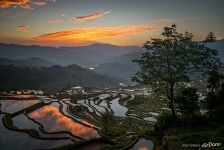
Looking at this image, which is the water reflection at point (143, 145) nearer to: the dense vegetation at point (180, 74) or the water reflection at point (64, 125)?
the dense vegetation at point (180, 74)

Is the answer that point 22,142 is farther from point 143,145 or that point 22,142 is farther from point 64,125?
point 143,145

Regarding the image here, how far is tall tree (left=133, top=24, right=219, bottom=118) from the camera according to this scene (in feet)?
131

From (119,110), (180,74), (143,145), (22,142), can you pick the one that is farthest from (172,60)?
(119,110)

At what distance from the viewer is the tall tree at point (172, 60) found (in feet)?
131

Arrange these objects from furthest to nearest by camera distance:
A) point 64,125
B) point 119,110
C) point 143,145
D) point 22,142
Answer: point 119,110, point 64,125, point 22,142, point 143,145

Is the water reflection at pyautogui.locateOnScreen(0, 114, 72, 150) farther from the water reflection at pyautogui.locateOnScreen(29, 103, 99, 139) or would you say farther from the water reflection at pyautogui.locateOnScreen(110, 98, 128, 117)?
the water reflection at pyautogui.locateOnScreen(110, 98, 128, 117)

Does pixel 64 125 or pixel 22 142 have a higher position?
pixel 22 142

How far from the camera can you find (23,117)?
84312 mm

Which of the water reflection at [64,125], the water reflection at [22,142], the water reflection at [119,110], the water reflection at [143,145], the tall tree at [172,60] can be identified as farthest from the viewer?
the water reflection at [119,110]

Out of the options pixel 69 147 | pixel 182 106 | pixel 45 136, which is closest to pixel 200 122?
pixel 182 106

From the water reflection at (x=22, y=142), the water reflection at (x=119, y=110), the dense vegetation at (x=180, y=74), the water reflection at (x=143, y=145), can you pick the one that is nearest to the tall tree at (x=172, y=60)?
the dense vegetation at (x=180, y=74)

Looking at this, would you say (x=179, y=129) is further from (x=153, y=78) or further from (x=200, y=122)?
(x=153, y=78)

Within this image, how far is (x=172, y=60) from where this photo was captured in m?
40.6

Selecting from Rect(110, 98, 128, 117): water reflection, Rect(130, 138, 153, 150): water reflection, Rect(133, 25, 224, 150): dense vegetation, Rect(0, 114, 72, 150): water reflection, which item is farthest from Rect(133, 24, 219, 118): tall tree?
Rect(110, 98, 128, 117): water reflection
